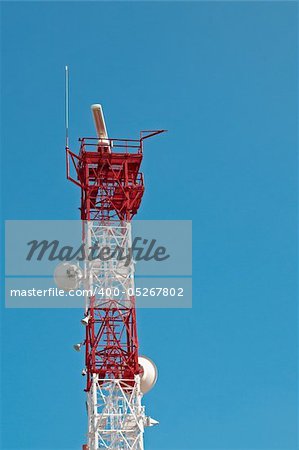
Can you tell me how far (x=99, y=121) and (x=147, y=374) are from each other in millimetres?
15386

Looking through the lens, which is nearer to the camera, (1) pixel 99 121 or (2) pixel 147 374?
(2) pixel 147 374

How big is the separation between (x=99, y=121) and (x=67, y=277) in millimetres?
10059

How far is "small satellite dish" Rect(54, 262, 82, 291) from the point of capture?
74.4m

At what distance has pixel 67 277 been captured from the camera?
74.4m

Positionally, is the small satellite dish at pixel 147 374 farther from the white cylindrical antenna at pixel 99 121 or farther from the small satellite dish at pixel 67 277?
the white cylindrical antenna at pixel 99 121

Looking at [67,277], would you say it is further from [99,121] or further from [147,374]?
[99,121]

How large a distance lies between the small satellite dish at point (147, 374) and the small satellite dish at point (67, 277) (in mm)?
5676

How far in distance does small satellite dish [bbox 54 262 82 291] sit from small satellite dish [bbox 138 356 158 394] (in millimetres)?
5676

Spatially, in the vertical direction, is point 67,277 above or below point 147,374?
above

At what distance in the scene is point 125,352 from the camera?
74375 mm

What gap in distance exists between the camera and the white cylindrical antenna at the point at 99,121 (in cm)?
7762

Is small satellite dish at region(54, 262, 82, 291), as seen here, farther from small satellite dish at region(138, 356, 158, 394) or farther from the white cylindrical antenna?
the white cylindrical antenna

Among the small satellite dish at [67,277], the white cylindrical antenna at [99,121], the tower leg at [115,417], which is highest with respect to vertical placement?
the white cylindrical antenna at [99,121]

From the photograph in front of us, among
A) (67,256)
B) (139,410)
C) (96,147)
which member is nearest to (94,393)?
(139,410)
